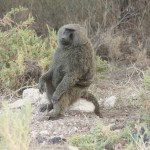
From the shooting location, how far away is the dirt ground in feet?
16.7

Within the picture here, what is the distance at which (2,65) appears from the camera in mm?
7371

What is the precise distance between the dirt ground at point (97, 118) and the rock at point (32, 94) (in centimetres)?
24

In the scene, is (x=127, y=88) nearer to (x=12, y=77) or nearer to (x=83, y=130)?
(x=12, y=77)

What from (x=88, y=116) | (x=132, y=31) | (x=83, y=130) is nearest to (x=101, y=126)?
(x=83, y=130)

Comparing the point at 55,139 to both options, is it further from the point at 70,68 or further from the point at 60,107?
the point at 70,68

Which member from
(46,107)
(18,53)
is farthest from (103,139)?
(18,53)

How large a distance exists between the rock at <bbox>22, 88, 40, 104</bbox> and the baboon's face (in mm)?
995

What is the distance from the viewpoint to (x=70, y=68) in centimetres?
579

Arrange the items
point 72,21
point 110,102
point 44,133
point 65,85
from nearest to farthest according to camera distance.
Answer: point 44,133 < point 65,85 < point 110,102 < point 72,21

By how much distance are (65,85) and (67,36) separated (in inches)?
20.0

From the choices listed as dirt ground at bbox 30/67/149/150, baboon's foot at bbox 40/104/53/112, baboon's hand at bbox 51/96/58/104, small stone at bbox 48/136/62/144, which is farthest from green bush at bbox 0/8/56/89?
small stone at bbox 48/136/62/144

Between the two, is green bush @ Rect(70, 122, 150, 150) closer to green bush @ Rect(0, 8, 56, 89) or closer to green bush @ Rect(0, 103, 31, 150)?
green bush @ Rect(0, 103, 31, 150)

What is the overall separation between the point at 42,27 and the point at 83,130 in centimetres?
474

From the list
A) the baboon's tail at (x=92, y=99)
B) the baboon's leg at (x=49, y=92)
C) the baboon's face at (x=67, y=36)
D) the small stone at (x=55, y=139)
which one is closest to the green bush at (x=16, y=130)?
the small stone at (x=55, y=139)
